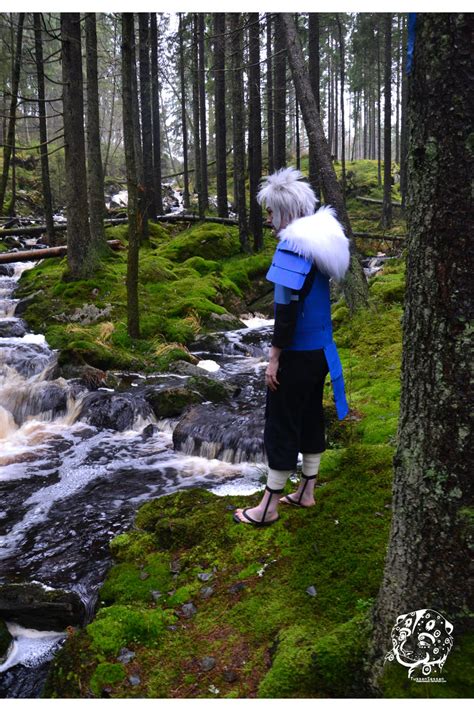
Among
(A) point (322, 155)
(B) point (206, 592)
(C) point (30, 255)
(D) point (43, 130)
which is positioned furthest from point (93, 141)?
(B) point (206, 592)

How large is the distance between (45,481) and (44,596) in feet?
9.56

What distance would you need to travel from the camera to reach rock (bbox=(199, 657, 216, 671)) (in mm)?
2857

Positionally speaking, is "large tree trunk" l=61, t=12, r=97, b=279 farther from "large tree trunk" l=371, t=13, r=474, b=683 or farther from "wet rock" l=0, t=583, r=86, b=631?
"large tree trunk" l=371, t=13, r=474, b=683

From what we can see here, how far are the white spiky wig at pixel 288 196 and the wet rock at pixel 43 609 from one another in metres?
3.05

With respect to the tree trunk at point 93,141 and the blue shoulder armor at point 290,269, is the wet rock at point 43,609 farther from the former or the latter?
the tree trunk at point 93,141

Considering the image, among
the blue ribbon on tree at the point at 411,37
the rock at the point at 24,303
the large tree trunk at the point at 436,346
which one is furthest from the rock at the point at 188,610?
the rock at the point at 24,303

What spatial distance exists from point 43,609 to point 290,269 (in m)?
2.92

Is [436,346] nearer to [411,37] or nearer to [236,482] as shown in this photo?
[411,37]

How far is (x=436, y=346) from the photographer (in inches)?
80.1

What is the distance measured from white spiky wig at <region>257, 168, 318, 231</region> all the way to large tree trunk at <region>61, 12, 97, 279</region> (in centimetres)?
1025

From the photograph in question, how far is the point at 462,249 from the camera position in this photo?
6.32 ft

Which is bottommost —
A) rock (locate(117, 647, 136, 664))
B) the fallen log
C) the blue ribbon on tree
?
rock (locate(117, 647, 136, 664))

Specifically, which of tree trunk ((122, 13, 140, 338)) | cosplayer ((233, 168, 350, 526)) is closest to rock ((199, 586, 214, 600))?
cosplayer ((233, 168, 350, 526))

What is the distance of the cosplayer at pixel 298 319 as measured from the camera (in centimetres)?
332
